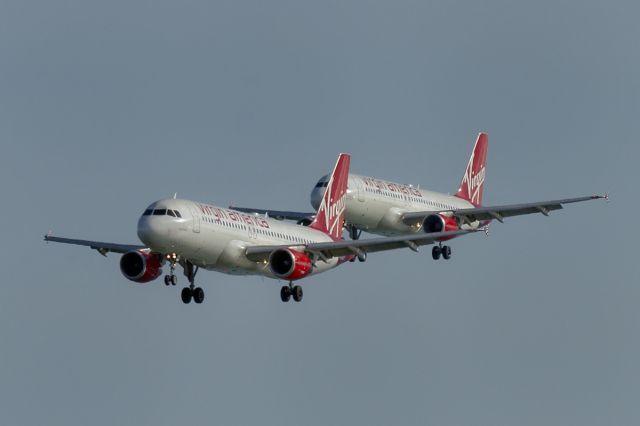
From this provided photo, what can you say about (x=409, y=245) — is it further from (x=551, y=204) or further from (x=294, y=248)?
(x=551, y=204)

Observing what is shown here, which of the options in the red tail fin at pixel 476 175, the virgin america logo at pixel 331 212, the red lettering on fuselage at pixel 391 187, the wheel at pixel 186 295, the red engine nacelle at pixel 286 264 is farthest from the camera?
the red tail fin at pixel 476 175

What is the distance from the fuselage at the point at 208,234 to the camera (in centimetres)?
10900

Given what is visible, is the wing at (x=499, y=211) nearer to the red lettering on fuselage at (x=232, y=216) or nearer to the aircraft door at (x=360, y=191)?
the aircraft door at (x=360, y=191)

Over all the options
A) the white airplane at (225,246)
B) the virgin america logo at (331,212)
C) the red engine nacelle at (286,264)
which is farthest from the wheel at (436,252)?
the red engine nacelle at (286,264)

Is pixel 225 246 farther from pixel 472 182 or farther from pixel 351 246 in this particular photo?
pixel 472 182

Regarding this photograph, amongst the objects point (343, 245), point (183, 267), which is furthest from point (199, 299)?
point (343, 245)

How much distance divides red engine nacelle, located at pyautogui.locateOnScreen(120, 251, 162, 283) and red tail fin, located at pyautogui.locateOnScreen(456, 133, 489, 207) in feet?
145

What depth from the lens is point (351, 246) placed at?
115750 millimetres

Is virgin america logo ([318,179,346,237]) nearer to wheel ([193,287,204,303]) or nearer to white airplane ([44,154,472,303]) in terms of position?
white airplane ([44,154,472,303])

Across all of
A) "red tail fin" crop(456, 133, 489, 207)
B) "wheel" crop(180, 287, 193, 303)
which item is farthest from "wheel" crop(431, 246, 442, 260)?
"wheel" crop(180, 287, 193, 303)

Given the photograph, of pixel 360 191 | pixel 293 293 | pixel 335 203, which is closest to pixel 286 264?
pixel 293 293

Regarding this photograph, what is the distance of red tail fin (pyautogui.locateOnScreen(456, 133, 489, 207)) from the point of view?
155m

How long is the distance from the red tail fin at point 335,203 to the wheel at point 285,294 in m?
9.15

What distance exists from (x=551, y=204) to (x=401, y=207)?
11009 millimetres
